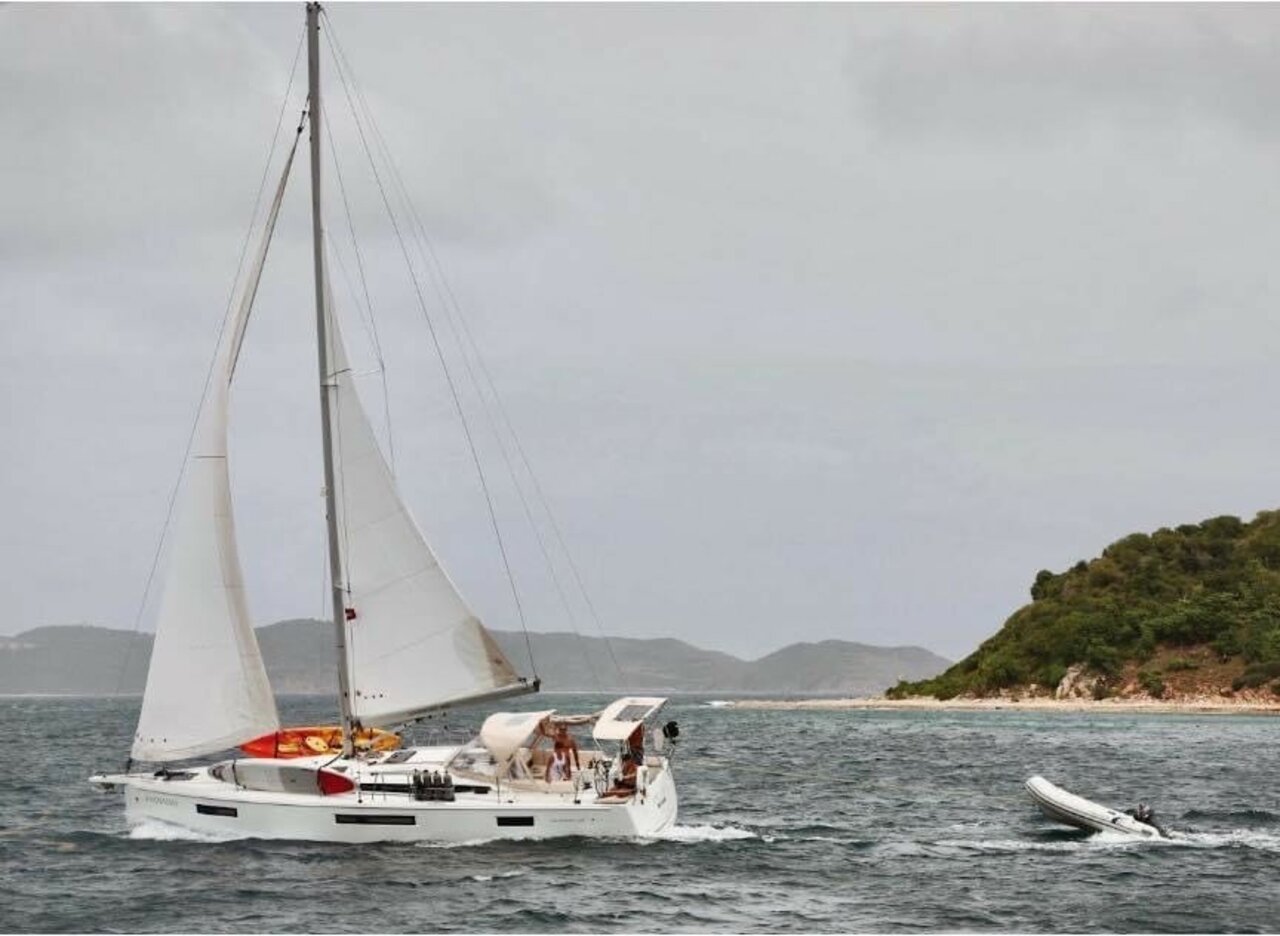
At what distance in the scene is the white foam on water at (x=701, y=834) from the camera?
39000 millimetres

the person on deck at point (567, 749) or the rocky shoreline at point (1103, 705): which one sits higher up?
the rocky shoreline at point (1103, 705)

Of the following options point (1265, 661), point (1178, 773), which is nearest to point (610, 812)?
point (1178, 773)

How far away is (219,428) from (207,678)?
19.8 ft

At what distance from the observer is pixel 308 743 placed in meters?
38.8

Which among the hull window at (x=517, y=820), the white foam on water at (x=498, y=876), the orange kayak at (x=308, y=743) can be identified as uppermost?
the orange kayak at (x=308, y=743)

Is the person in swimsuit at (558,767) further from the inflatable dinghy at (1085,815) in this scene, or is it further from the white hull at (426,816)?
the inflatable dinghy at (1085,815)

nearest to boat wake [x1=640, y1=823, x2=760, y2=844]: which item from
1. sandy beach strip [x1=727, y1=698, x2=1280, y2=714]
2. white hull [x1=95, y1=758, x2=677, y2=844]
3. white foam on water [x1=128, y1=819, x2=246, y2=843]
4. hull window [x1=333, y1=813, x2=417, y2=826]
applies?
white hull [x1=95, y1=758, x2=677, y2=844]

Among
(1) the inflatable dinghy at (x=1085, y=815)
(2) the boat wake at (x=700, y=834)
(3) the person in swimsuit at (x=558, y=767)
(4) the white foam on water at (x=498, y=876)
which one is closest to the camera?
(4) the white foam on water at (x=498, y=876)

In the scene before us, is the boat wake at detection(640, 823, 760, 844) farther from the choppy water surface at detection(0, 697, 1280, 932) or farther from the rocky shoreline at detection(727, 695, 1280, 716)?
the rocky shoreline at detection(727, 695, 1280, 716)

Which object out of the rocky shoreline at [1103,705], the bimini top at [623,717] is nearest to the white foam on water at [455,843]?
the bimini top at [623,717]

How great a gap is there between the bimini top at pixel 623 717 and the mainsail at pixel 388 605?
2193mm

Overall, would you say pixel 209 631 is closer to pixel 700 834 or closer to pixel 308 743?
pixel 308 743

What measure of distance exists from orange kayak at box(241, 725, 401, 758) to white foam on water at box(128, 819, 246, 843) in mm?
2119

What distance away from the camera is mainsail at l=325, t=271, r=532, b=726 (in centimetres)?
3788
